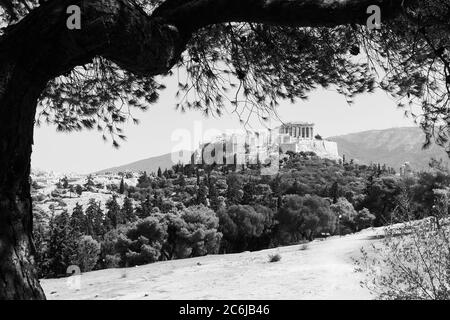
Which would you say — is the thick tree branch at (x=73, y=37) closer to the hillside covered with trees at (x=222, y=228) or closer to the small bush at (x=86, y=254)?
the hillside covered with trees at (x=222, y=228)

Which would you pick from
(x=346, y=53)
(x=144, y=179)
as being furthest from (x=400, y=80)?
(x=144, y=179)

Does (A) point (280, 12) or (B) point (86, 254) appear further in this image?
(B) point (86, 254)

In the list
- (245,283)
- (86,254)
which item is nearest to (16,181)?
(245,283)

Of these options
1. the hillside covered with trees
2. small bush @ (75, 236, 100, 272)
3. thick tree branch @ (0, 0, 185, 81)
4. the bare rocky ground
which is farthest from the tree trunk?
small bush @ (75, 236, 100, 272)

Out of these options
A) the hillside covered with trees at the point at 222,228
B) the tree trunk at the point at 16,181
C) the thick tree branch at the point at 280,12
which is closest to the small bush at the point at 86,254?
the hillside covered with trees at the point at 222,228

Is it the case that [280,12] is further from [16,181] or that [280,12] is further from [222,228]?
[222,228]

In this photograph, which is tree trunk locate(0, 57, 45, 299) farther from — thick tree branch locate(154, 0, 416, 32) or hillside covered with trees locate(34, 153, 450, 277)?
hillside covered with trees locate(34, 153, 450, 277)
